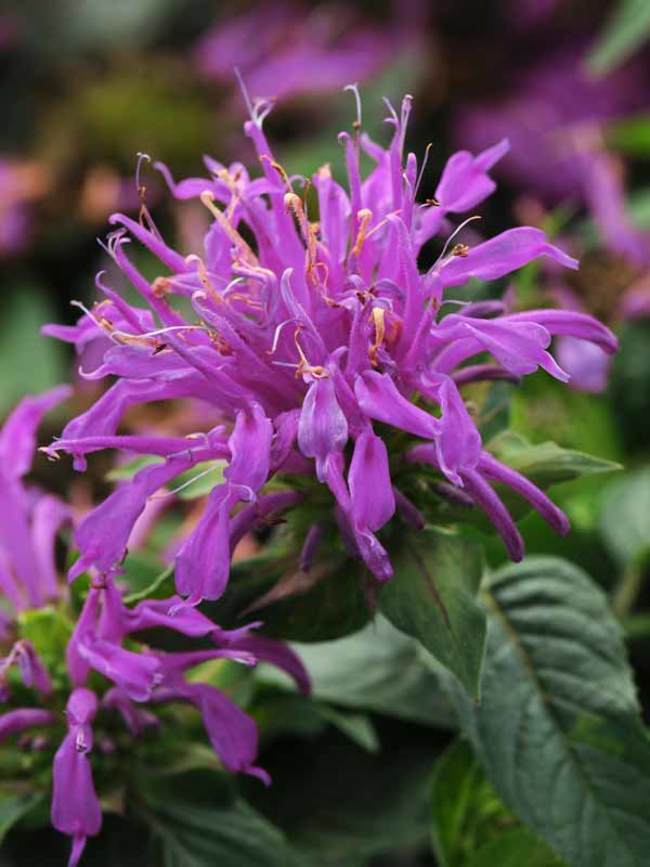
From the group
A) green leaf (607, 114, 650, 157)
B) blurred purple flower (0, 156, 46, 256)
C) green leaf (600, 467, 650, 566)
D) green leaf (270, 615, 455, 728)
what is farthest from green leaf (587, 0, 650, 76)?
blurred purple flower (0, 156, 46, 256)

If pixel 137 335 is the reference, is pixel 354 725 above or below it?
below

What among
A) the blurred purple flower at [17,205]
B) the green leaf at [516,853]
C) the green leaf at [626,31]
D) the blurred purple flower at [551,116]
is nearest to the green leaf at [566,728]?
the green leaf at [516,853]

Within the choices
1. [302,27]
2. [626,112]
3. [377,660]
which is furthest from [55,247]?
[377,660]

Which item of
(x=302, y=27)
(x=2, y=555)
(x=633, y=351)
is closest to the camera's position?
(x=2, y=555)

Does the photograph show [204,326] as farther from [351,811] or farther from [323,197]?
[351,811]

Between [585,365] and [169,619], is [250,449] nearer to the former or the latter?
[169,619]

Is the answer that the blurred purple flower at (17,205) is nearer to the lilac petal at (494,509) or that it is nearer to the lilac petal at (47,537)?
the lilac petal at (47,537)

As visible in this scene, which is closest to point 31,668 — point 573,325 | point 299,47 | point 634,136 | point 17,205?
point 573,325
